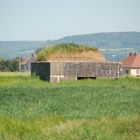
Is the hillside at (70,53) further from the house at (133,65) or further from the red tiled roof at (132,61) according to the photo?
the red tiled roof at (132,61)

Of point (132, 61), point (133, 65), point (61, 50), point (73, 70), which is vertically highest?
point (61, 50)

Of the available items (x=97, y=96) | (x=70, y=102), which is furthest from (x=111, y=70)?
(x=70, y=102)

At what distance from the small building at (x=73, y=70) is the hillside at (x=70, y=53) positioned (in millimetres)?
2255

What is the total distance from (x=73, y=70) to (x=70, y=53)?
471 cm

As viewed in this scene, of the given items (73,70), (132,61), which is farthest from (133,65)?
(73,70)

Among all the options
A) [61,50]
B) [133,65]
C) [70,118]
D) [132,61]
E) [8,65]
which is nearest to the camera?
[70,118]

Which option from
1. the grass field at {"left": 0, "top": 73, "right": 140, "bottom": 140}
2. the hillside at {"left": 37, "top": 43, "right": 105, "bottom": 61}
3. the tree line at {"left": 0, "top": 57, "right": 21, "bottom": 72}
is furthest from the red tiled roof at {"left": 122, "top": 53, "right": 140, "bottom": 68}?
the grass field at {"left": 0, "top": 73, "right": 140, "bottom": 140}

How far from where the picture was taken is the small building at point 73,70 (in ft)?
191

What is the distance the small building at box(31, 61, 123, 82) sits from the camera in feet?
191

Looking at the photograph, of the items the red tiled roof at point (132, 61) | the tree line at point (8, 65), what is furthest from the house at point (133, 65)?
the tree line at point (8, 65)

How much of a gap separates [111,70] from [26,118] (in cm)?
4062

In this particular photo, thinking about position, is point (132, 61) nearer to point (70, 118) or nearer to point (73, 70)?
point (73, 70)

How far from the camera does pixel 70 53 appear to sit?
209 feet

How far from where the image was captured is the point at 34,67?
6281cm
